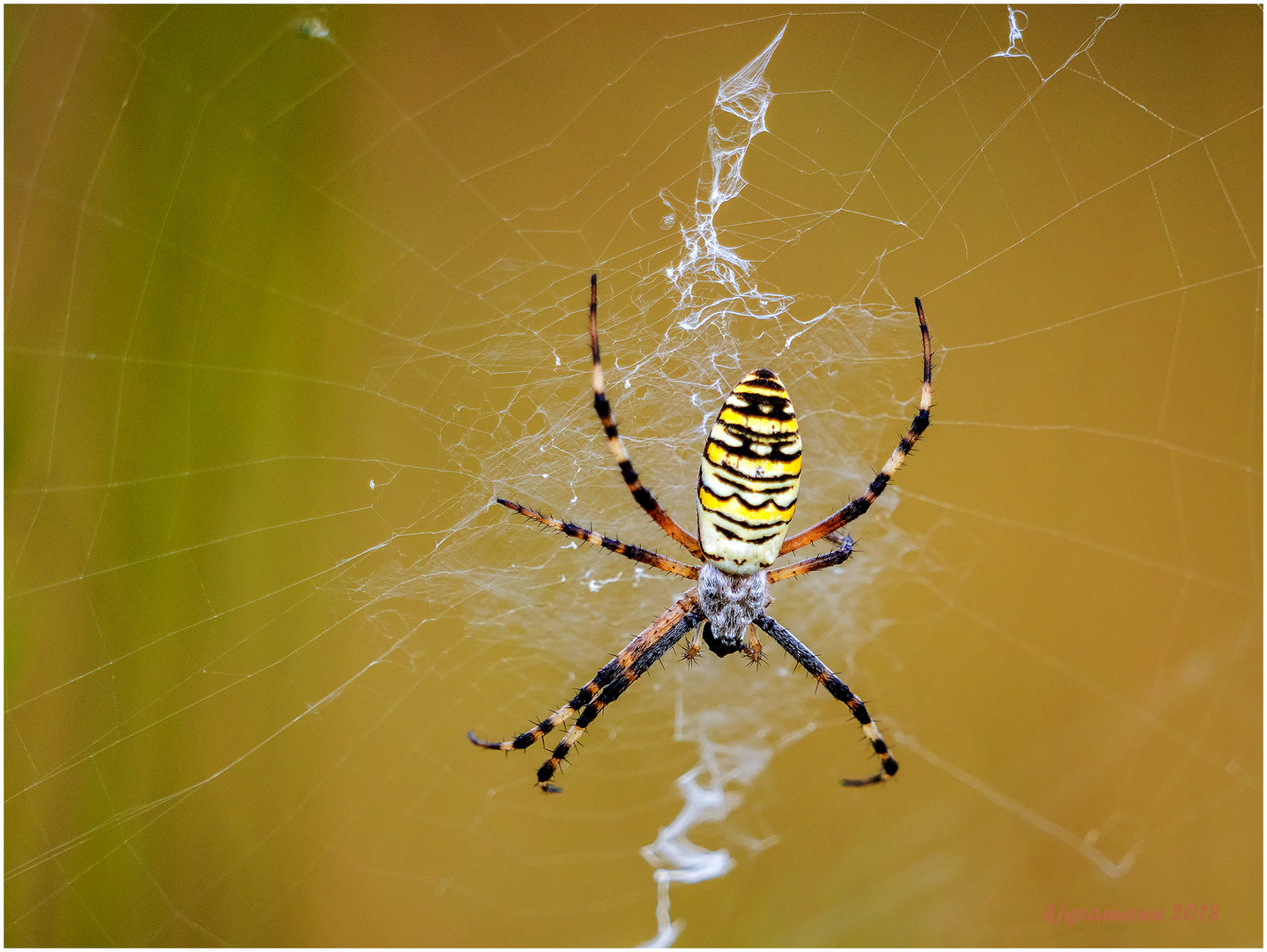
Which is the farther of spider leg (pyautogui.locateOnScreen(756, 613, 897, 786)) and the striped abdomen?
spider leg (pyautogui.locateOnScreen(756, 613, 897, 786))

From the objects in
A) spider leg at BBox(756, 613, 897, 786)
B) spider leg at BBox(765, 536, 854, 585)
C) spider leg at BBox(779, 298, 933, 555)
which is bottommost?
spider leg at BBox(756, 613, 897, 786)

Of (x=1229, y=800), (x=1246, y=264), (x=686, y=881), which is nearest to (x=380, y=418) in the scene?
(x=686, y=881)

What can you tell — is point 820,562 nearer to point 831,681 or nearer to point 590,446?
point 831,681

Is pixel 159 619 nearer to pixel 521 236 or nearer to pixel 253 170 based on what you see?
pixel 253 170

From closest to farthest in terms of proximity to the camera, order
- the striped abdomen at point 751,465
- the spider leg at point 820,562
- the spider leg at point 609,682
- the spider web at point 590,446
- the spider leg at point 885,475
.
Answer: the striped abdomen at point 751,465
the spider web at point 590,446
the spider leg at point 885,475
the spider leg at point 820,562
the spider leg at point 609,682

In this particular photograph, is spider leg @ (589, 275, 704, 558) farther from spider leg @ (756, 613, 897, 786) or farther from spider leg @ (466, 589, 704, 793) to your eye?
spider leg @ (756, 613, 897, 786)

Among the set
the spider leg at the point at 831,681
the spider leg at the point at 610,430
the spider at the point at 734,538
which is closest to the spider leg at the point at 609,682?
the spider at the point at 734,538

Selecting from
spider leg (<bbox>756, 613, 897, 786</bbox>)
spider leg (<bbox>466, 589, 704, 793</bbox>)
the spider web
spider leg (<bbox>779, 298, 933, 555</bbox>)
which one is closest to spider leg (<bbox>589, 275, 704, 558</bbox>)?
the spider web

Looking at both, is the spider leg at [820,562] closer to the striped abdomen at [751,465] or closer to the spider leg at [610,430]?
the striped abdomen at [751,465]
